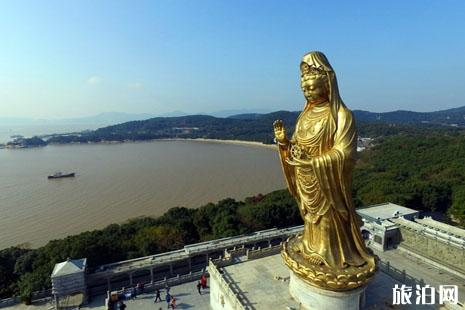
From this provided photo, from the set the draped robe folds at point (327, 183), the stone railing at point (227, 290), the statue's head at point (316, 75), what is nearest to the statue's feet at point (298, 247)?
the draped robe folds at point (327, 183)

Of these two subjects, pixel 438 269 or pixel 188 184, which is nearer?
pixel 438 269

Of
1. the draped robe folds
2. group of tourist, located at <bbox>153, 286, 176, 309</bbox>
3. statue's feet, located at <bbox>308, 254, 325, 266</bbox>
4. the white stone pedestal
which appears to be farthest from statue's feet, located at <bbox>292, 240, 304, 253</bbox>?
group of tourist, located at <bbox>153, 286, 176, 309</bbox>

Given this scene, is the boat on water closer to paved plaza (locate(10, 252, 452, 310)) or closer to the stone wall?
paved plaza (locate(10, 252, 452, 310))

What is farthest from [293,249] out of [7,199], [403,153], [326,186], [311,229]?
[403,153]

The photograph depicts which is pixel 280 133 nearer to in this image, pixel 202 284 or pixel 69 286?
pixel 202 284

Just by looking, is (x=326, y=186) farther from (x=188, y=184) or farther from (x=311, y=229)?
(x=188, y=184)

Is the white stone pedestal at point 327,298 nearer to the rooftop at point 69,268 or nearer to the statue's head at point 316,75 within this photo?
the statue's head at point 316,75

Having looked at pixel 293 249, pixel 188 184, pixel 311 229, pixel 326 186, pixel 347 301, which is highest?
pixel 326 186
